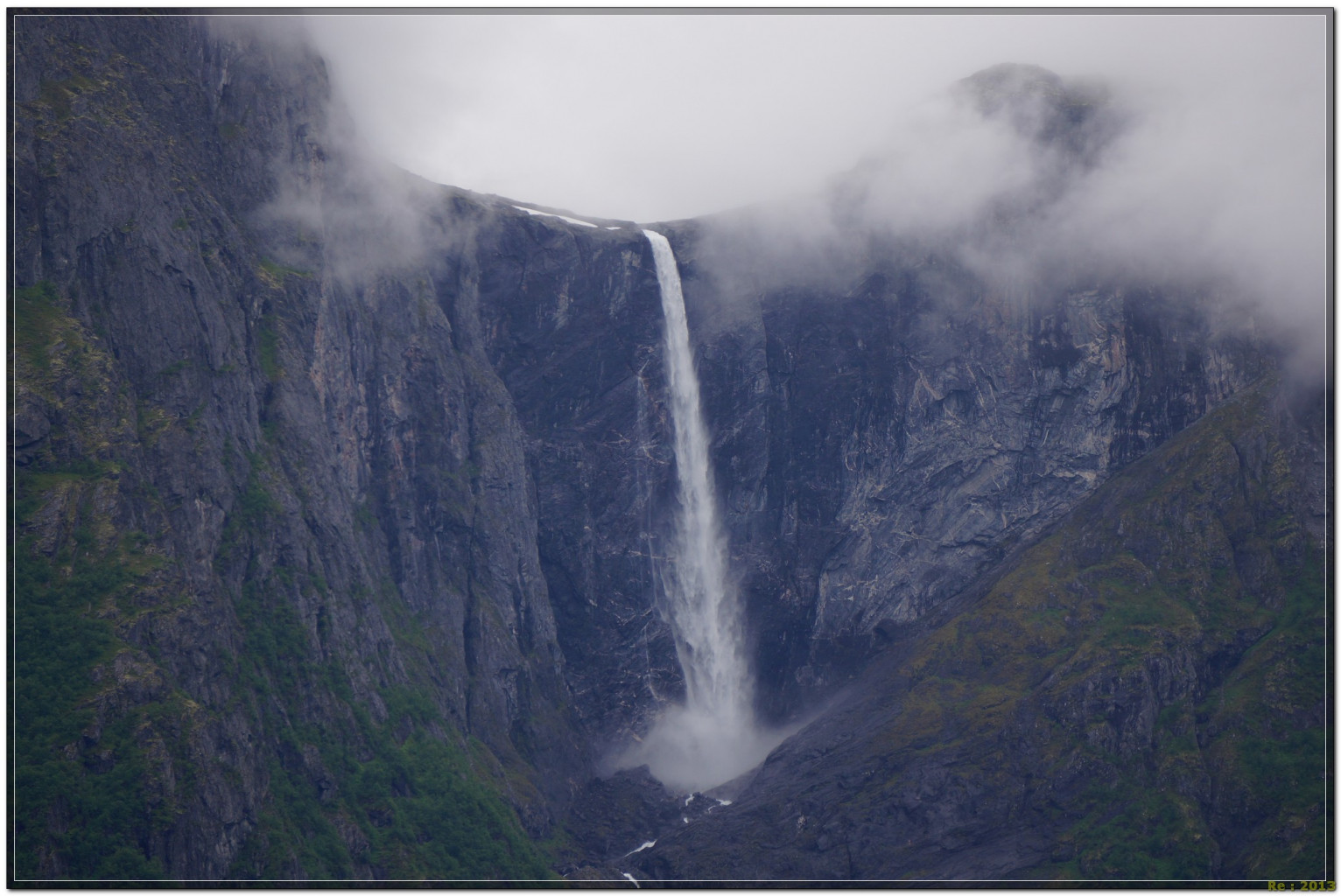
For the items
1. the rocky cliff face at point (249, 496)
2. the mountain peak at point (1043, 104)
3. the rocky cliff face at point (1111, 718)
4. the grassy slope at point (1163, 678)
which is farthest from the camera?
the mountain peak at point (1043, 104)

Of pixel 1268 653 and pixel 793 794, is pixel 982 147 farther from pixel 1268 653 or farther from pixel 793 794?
pixel 793 794

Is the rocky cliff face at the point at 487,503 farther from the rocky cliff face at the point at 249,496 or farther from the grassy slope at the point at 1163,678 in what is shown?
the grassy slope at the point at 1163,678

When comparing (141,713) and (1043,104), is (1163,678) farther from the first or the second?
(141,713)

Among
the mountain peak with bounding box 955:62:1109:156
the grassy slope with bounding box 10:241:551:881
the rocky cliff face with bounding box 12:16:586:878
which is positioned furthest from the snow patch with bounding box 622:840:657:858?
the mountain peak with bounding box 955:62:1109:156

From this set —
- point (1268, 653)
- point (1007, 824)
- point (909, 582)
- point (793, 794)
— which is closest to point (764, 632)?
point (909, 582)

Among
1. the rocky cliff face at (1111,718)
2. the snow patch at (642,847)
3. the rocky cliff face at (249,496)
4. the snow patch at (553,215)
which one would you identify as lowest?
the snow patch at (642,847)

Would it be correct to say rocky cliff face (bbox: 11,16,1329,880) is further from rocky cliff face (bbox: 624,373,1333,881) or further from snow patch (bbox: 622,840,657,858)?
snow patch (bbox: 622,840,657,858)

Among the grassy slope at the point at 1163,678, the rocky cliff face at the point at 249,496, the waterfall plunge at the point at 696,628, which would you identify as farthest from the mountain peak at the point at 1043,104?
the rocky cliff face at the point at 249,496
